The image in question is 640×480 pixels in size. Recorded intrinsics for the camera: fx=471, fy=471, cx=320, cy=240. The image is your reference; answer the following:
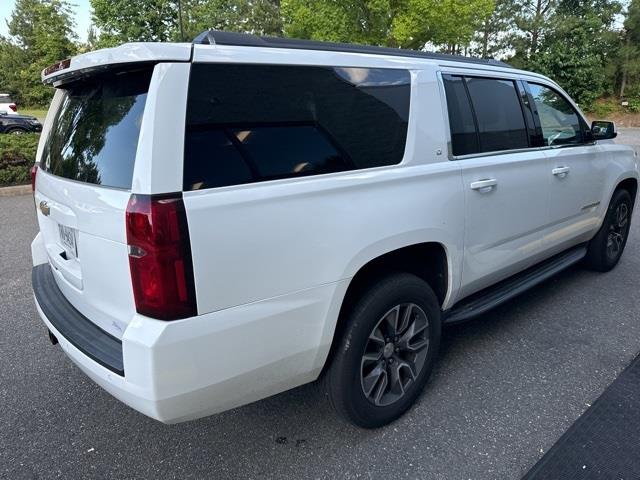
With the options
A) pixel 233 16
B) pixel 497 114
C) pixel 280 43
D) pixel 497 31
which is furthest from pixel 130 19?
pixel 497 31

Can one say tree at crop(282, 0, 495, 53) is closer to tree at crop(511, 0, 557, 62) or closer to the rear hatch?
the rear hatch

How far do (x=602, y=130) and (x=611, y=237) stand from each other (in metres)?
1.15

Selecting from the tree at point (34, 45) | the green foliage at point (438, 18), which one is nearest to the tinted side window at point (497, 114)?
the green foliage at point (438, 18)

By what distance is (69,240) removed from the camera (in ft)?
7.30

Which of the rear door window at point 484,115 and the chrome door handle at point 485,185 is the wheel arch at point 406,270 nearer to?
the chrome door handle at point 485,185

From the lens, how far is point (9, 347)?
3.40 metres

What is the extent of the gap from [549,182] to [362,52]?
191 centimetres

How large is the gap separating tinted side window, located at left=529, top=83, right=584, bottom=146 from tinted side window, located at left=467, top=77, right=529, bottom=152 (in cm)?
34

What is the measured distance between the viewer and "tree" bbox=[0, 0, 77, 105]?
42312 mm

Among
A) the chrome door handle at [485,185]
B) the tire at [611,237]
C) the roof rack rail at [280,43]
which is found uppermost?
the roof rack rail at [280,43]

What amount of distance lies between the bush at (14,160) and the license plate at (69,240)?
8024 mm

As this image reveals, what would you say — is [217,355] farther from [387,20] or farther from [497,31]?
[497,31]

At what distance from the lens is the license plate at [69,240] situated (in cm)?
216

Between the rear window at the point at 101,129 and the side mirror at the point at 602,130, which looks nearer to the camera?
the rear window at the point at 101,129
